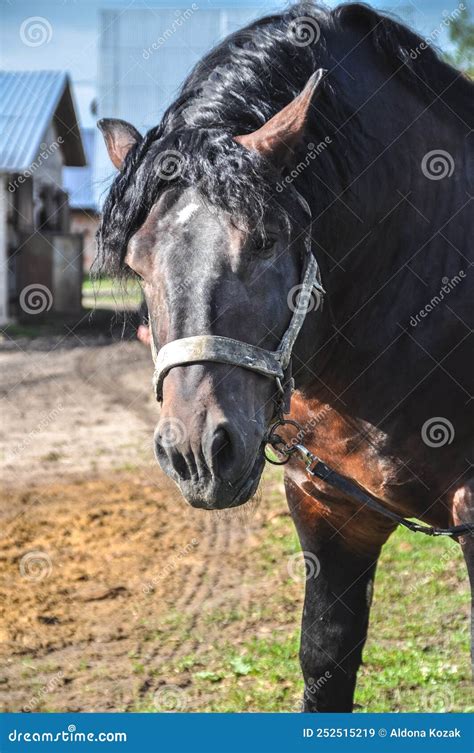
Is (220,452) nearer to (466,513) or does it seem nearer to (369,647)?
(466,513)

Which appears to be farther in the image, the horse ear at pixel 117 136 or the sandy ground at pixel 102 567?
the sandy ground at pixel 102 567

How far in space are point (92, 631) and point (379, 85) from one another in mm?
3250

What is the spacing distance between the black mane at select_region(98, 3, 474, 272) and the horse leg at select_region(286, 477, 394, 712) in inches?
51.7

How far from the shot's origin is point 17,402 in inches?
401

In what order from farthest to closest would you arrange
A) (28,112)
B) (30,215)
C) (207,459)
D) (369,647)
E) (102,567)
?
(30,215) → (28,112) → (102,567) → (369,647) → (207,459)

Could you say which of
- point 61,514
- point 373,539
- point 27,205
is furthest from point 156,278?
point 27,205

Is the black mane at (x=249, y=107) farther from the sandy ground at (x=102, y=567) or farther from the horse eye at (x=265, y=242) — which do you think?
the sandy ground at (x=102, y=567)

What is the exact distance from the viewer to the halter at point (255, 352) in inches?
85.7

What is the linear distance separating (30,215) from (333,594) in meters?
16.2

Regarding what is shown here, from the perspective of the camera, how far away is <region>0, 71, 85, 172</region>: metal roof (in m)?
16.1

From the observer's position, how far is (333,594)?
11.1 ft

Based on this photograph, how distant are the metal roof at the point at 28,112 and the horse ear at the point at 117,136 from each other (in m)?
12.6

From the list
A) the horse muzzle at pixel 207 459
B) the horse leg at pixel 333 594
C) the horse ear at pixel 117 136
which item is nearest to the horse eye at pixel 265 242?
the horse muzzle at pixel 207 459

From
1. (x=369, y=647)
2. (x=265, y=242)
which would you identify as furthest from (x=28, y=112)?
(x=265, y=242)
